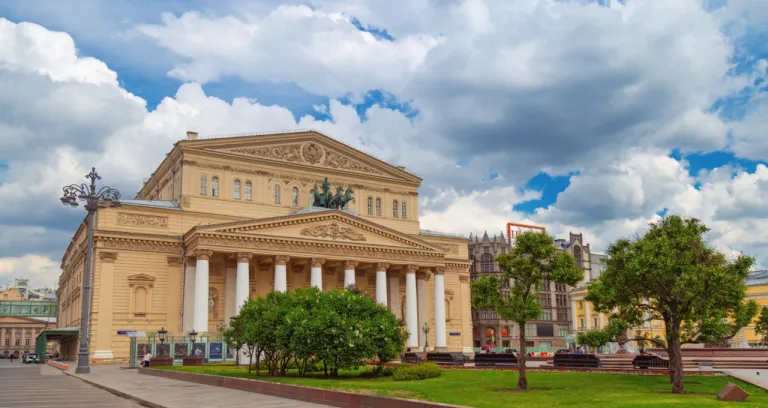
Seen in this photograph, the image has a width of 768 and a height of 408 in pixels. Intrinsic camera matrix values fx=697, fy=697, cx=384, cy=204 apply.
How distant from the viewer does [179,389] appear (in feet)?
84.3

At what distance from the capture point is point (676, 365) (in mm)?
21969

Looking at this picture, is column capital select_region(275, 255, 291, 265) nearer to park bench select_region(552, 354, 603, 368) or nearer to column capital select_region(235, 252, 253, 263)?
column capital select_region(235, 252, 253, 263)

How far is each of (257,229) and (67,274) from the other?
36.5m

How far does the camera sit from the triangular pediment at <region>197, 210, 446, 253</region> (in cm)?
5759

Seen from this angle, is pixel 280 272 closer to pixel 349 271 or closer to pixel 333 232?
pixel 333 232

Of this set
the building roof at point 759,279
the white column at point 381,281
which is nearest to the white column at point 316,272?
the white column at point 381,281

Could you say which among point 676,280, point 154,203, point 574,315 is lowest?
point 574,315

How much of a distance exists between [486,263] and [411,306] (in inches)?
1957

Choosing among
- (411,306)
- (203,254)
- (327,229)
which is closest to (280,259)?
(327,229)

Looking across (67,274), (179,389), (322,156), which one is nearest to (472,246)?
(322,156)

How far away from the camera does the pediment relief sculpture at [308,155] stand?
66.6 metres

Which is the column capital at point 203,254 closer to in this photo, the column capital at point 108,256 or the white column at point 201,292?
the white column at point 201,292

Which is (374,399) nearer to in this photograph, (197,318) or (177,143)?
(197,318)

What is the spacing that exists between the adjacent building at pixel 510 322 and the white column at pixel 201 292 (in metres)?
61.0
